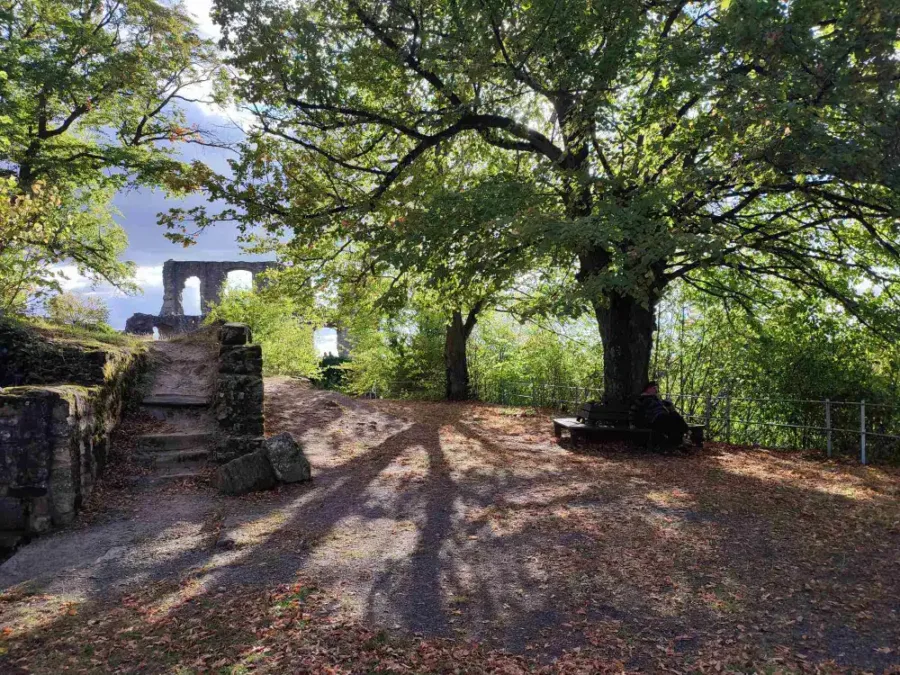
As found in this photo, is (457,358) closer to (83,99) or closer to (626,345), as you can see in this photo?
(626,345)

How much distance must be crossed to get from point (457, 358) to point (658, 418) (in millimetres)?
9102

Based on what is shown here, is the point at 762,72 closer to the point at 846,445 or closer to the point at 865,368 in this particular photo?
the point at 865,368

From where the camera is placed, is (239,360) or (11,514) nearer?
(11,514)

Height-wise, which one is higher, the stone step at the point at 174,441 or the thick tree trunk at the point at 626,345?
the thick tree trunk at the point at 626,345

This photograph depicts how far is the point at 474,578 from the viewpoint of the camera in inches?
181

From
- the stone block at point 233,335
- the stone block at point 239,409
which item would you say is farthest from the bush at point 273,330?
the stone block at point 239,409

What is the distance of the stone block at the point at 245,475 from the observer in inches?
281

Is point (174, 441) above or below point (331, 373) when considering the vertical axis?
below

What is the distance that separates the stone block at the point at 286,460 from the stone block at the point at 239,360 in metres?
1.18

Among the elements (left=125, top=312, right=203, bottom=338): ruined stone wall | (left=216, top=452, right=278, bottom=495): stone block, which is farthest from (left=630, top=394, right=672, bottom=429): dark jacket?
(left=125, top=312, right=203, bottom=338): ruined stone wall

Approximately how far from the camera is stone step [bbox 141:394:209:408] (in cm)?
919

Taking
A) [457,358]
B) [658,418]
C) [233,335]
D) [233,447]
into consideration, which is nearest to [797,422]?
[658,418]

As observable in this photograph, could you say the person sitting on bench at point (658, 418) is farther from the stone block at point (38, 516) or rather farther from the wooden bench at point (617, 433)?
the stone block at point (38, 516)

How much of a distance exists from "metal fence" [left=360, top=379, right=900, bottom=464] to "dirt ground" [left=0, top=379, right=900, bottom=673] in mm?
2320
